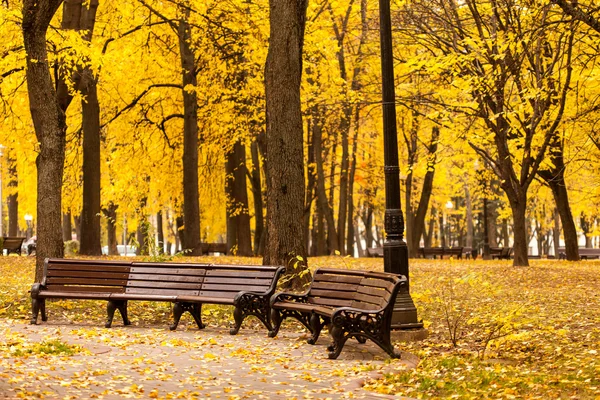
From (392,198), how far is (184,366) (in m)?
3.52

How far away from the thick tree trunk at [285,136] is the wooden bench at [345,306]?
2.42 meters

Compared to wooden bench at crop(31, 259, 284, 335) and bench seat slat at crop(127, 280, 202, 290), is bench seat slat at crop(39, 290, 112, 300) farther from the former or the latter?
bench seat slat at crop(127, 280, 202, 290)

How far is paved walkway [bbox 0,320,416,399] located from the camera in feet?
26.8

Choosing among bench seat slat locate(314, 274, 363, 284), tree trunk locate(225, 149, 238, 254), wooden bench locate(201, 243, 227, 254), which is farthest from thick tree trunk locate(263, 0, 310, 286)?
wooden bench locate(201, 243, 227, 254)

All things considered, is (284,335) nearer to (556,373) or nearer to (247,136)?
(556,373)

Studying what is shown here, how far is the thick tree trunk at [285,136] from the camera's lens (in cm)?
1512

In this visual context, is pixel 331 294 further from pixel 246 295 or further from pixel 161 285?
pixel 161 285

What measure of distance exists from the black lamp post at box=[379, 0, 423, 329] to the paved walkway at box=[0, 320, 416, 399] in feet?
2.29

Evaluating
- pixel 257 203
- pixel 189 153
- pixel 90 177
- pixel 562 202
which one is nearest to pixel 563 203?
pixel 562 202

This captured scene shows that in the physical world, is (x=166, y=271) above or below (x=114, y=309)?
above

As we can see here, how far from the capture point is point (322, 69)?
28.6 metres

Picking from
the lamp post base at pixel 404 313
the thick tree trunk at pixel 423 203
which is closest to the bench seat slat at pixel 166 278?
the lamp post base at pixel 404 313

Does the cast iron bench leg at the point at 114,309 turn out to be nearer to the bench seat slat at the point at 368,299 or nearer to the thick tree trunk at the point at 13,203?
the bench seat slat at the point at 368,299

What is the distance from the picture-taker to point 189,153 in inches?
1049
